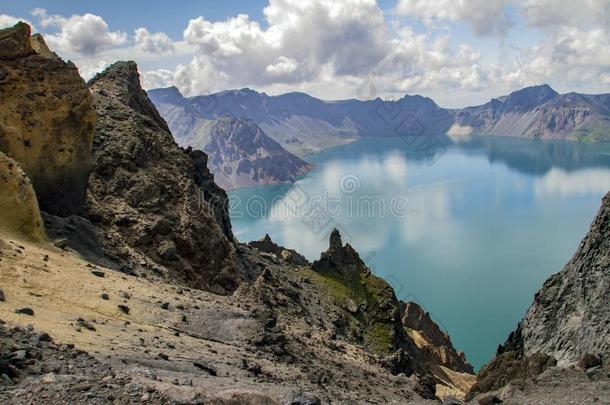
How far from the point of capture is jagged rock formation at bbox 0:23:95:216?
103ft

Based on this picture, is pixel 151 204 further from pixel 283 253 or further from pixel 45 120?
pixel 283 253

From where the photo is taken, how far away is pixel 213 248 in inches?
1654

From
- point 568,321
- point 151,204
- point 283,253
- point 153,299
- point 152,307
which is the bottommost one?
point 152,307

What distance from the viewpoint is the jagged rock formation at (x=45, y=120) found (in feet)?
103

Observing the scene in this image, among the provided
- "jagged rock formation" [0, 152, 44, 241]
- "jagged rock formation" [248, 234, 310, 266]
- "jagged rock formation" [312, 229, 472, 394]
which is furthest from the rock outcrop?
"jagged rock formation" [0, 152, 44, 241]

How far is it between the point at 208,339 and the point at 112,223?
643 inches

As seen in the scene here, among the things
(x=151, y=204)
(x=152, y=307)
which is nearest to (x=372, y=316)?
(x=151, y=204)

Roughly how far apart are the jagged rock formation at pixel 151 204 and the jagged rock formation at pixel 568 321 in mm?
20958

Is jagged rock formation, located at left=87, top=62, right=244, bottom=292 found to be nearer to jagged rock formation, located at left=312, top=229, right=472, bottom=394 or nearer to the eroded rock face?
jagged rock formation, located at left=312, top=229, right=472, bottom=394

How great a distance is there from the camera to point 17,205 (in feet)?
84.4

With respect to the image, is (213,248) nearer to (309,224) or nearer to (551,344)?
(551,344)

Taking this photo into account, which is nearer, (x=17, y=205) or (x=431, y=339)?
(x=17, y=205)

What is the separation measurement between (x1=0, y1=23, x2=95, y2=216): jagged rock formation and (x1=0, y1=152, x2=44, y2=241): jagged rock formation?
17.0 ft

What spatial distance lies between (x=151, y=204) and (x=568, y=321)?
29204mm
